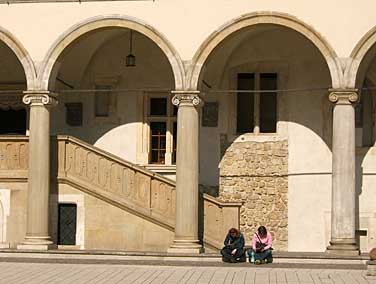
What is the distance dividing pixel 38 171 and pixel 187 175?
3.77m

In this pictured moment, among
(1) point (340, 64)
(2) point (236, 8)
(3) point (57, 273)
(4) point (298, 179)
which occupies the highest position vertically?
(2) point (236, 8)

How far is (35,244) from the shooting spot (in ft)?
77.8

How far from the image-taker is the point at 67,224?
81.9 ft

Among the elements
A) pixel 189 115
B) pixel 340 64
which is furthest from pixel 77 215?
pixel 340 64

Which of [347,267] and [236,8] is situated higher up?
[236,8]

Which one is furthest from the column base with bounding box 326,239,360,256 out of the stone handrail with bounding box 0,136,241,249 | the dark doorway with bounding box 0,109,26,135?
the dark doorway with bounding box 0,109,26,135

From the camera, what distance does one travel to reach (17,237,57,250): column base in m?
23.7

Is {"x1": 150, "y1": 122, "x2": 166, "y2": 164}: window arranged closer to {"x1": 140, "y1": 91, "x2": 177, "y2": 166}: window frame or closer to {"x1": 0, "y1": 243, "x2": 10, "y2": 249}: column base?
{"x1": 140, "y1": 91, "x2": 177, "y2": 166}: window frame

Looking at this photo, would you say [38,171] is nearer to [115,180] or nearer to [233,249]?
[115,180]

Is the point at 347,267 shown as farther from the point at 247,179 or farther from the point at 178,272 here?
the point at 247,179

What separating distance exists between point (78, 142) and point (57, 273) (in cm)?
539

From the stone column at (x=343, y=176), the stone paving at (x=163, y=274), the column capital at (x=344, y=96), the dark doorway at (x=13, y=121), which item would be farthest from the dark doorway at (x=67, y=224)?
the column capital at (x=344, y=96)

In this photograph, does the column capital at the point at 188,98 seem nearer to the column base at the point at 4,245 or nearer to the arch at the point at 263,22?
the arch at the point at 263,22

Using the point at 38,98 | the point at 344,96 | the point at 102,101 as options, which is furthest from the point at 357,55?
the point at 102,101
